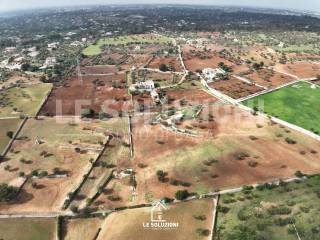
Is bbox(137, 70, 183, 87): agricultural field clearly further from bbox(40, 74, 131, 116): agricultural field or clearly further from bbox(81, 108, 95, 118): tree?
bbox(81, 108, 95, 118): tree

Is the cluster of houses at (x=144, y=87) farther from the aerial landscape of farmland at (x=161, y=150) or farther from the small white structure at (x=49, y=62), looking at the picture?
the small white structure at (x=49, y=62)

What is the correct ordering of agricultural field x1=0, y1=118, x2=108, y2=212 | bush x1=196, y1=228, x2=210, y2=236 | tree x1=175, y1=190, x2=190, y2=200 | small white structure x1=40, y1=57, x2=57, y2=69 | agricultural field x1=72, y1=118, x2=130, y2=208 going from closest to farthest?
bush x1=196, y1=228, x2=210, y2=236 → tree x1=175, y1=190, x2=190, y2=200 → agricultural field x1=0, y1=118, x2=108, y2=212 → agricultural field x1=72, y1=118, x2=130, y2=208 → small white structure x1=40, y1=57, x2=57, y2=69

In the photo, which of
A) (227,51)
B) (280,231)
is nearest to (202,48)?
(227,51)

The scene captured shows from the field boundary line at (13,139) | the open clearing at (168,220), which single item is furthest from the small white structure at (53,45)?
the open clearing at (168,220)

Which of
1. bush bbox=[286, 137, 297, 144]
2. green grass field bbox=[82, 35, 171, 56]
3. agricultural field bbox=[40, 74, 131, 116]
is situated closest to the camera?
bush bbox=[286, 137, 297, 144]

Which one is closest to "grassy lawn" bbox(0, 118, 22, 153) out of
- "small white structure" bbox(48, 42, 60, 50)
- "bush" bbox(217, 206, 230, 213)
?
"bush" bbox(217, 206, 230, 213)

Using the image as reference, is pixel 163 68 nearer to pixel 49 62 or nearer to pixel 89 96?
pixel 89 96

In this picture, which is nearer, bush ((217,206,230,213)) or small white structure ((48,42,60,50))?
bush ((217,206,230,213))

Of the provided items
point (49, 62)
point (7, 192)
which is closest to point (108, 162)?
point (7, 192)
